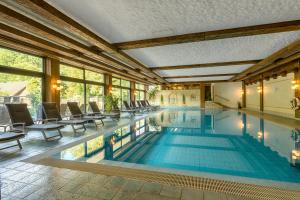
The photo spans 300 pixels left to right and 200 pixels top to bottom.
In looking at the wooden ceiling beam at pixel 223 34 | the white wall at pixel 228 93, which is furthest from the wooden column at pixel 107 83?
the white wall at pixel 228 93

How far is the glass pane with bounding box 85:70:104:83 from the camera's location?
361 inches

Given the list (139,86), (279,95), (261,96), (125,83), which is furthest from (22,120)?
(139,86)

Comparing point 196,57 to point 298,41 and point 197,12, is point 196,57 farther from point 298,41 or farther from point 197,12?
point 197,12

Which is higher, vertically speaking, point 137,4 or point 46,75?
point 137,4

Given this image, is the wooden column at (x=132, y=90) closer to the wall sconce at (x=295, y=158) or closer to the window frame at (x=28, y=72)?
the window frame at (x=28, y=72)

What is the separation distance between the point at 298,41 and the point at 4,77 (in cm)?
879

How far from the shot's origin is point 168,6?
3070 mm

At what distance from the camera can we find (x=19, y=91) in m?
5.80

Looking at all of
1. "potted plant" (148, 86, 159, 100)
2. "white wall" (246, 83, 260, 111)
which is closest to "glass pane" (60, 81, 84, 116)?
"potted plant" (148, 86, 159, 100)

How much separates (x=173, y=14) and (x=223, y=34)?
5.00ft

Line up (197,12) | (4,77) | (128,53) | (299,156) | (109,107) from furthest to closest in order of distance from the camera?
(109,107)
(128,53)
(4,77)
(299,156)
(197,12)

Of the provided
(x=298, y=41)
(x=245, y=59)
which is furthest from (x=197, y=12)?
(x=245, y=59)

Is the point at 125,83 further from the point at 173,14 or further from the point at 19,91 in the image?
the point at 173,14

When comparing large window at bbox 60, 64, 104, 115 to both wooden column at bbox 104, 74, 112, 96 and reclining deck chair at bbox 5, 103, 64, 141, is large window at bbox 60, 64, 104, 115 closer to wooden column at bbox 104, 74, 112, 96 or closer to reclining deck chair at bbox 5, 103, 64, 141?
wooden column at bbox 104, 74, 112, 96
